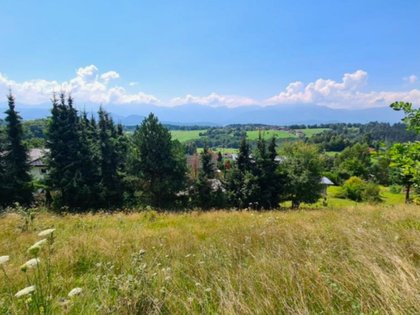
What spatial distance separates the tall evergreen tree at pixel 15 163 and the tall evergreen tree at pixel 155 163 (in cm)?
938

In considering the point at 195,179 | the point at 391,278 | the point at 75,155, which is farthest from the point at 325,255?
the point at 195,179

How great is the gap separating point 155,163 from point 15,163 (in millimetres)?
11968

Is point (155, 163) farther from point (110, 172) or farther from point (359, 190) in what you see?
point (359, 190)

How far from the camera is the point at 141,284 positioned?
2484mm

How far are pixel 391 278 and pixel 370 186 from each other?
191ft

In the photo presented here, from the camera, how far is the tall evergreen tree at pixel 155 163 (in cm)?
2719

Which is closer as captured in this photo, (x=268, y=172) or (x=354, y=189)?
(x=268, y=172)

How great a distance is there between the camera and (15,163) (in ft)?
76.6

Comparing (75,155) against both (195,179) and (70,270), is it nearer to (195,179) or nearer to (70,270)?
(195,179)

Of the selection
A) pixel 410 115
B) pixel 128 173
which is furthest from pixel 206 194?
pixel 410 115

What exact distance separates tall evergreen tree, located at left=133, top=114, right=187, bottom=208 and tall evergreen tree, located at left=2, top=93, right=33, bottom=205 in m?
9.38

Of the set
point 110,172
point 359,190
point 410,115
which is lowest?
point 359,190

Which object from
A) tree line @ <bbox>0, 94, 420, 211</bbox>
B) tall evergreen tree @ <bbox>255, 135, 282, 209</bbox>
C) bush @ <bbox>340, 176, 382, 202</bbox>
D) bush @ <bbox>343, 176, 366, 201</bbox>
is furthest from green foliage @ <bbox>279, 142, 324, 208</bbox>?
bush @ <bbox>343, 176, 366, 201</bbox>

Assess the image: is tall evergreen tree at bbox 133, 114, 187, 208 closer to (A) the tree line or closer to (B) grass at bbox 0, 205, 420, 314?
(A) the tree line
